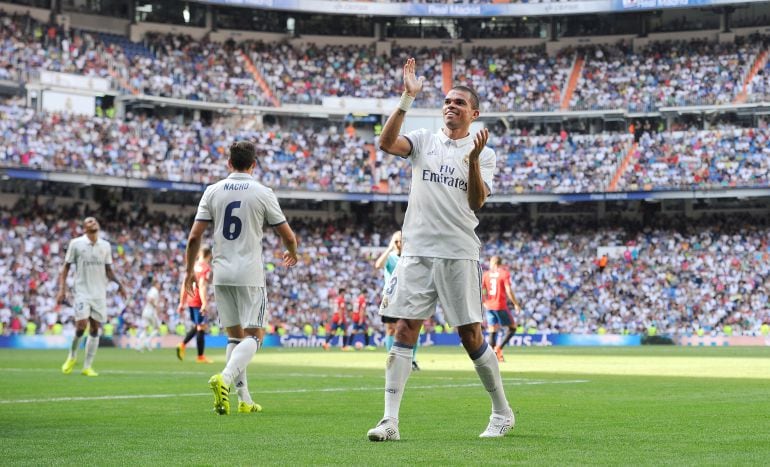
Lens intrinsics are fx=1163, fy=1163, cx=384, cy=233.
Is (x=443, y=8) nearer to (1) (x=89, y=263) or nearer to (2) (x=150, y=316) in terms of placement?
(2) (x=150, y=316)

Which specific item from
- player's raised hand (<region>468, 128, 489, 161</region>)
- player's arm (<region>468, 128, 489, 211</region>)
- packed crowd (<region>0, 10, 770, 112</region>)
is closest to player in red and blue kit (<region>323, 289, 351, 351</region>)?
packed crowd (<region>0, 10, 770, 112</region>)

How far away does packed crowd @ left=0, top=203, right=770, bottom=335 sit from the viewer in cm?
5138

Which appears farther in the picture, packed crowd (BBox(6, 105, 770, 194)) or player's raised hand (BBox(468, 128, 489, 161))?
packed crowd (BBox(6, 105, 770, 194))

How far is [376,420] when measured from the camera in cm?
1143

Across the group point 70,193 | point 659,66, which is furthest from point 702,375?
point 659,66

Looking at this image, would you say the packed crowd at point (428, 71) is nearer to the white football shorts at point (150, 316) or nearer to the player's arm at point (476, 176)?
the white football shorts at point (150, 316)

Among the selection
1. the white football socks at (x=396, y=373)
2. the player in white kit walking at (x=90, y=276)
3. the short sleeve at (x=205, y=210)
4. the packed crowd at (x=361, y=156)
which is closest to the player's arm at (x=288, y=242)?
the short sleeve at (x=205, y=210)

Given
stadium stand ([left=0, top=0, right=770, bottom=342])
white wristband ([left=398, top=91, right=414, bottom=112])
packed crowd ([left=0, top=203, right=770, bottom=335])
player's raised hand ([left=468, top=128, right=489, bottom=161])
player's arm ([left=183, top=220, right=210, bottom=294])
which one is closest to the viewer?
player's raised hand ([left=468, top=128, right=489, bottom=161])

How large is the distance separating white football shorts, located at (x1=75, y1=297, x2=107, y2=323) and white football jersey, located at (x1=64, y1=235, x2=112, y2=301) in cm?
6

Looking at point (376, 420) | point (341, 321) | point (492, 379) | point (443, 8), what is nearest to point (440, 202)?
point (492, 379)

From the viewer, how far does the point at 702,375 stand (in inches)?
838

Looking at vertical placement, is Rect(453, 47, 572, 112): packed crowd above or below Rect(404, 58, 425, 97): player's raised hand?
above

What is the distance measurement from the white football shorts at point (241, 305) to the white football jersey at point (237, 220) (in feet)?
0.28

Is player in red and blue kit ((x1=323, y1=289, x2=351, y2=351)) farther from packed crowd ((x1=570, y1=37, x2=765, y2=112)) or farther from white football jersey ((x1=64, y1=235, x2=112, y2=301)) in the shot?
packed crowd ((x1=570, y1=37, x2=765, y2=112))
